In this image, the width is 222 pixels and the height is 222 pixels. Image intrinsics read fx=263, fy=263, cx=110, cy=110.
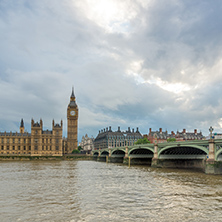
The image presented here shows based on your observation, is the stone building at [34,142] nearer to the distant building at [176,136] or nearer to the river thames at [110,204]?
the distant building at [176,136]

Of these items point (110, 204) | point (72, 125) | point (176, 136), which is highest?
point (72, 125)

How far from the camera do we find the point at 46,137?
13112 centimetres

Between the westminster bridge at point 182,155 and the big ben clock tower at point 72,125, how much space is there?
62.2m

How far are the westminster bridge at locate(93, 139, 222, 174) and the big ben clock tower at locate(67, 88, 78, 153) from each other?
2450 inches

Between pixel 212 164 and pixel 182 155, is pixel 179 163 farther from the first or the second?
pixel 212 164

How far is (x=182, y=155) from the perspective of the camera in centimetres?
6038

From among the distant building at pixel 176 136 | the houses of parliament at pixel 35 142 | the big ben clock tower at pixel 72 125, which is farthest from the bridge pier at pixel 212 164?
the big ben clock tower at pixel 72 125

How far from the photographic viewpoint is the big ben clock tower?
6166 inches

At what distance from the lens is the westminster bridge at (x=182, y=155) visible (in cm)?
4238

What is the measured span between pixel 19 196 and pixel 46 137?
111 meters

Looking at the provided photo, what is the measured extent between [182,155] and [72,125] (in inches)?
4229

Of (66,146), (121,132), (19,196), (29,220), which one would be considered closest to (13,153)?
(66,146)

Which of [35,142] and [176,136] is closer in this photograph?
→ [35,142]

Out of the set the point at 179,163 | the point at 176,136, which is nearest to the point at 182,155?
the point at 179,163
